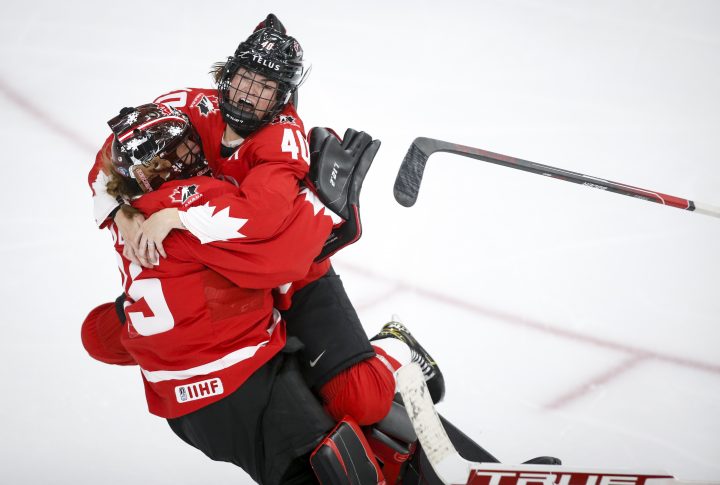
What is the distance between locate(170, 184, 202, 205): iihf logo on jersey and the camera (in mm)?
2064

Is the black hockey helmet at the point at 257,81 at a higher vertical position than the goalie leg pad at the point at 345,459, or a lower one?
higher

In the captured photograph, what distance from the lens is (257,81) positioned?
90.1 inches

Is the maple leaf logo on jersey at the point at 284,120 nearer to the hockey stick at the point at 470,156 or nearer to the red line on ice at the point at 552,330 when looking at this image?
the hockey stick at the point at 470,156

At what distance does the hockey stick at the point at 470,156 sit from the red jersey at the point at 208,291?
643mm

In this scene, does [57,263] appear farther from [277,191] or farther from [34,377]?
[277,191]

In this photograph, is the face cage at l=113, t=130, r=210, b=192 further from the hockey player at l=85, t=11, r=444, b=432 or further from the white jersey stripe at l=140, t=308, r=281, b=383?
the white jersey stripe at l=140, t=308, r=281, b=383

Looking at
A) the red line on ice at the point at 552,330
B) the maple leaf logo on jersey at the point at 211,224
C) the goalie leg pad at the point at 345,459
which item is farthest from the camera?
the red line on ice at the point at 552,330

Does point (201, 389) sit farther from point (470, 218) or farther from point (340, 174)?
point (470, 218)

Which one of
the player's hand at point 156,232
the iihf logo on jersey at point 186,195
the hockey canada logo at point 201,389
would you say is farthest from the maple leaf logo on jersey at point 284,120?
the hockey canada logo at point 201,389

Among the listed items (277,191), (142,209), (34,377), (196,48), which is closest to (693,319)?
(277,191)

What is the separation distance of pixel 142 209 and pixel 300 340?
1.94 ft

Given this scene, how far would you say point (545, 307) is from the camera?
344cm

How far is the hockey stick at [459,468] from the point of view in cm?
215

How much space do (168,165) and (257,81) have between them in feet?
1.17
